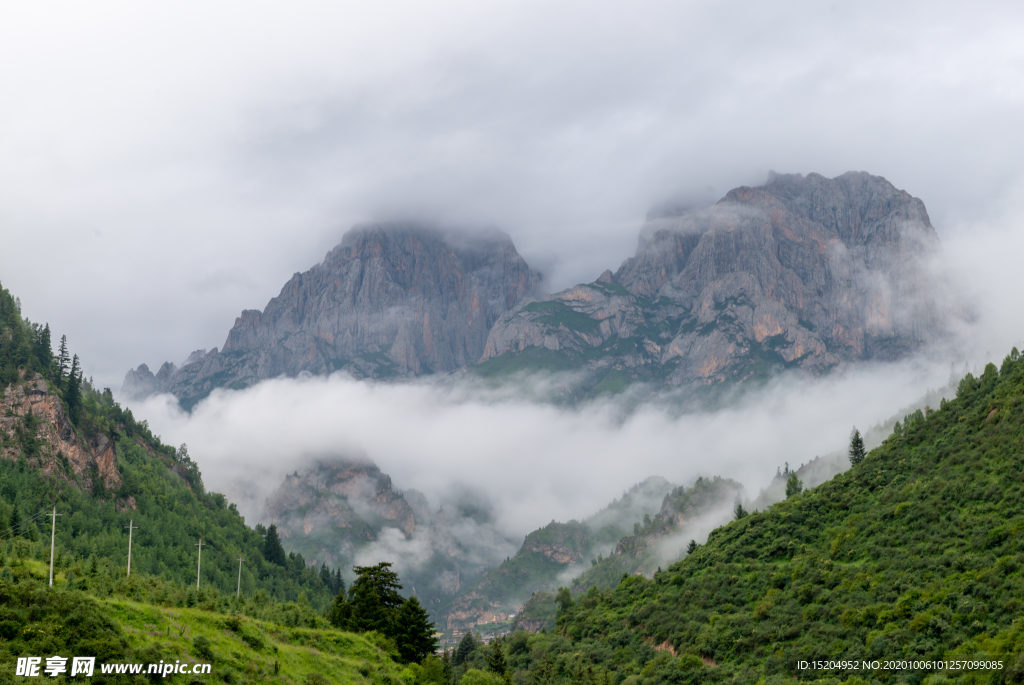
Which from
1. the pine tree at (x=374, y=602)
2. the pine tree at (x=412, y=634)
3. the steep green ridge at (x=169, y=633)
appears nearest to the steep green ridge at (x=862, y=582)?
the pine tree at (x=412, y=634)

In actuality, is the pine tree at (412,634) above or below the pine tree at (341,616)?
below

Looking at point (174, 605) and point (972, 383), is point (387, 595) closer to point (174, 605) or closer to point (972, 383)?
point (174, 605)

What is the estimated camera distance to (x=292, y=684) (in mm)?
74688

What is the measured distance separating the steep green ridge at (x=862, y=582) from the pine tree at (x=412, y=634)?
16166mm

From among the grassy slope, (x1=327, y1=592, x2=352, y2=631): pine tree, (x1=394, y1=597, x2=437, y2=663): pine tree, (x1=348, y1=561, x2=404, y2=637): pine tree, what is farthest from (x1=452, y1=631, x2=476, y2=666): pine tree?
the grassy slope

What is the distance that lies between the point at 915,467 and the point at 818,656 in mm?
44548

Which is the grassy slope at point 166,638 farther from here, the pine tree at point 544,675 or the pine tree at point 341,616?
the pine tree at point 544,675

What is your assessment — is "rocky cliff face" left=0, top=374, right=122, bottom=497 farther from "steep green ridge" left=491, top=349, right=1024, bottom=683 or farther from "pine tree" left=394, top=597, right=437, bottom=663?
"steep green ridge" left=491, top=349, right=1024, bottom=683

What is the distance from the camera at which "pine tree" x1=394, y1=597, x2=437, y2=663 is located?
104500 mm

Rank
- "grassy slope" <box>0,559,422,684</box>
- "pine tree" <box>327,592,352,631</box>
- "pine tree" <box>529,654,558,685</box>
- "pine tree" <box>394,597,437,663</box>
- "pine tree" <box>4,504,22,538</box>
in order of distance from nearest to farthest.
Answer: "grassy slope" <box>0,559,422,684</box> → "pine tree" <box>394,597,437,663</box> → "pine tree" <box>529,654,558,685</box> → "pine tree" <box>327,592,352,631</box> → "pine tree" <box>4,504,22,538</box>

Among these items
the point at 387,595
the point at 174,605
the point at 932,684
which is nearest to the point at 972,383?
the point at 932,684

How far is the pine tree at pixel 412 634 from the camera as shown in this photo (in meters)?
104

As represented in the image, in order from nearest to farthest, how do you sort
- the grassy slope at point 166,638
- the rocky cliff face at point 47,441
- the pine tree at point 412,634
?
the grassy slope at point 166,638 → the pine tree at point 412,634 → the rocky cliff face at point 47,441

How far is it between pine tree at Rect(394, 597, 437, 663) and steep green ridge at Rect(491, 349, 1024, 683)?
16166 millimetres
